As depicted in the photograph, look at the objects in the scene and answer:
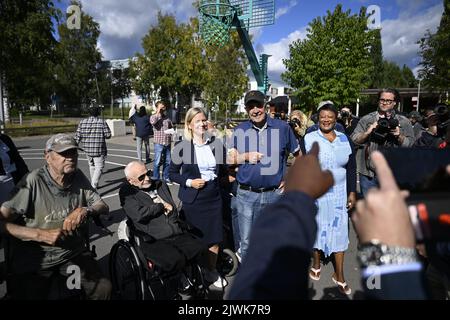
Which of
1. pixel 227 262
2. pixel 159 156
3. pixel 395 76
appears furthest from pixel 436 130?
pixel 395 76

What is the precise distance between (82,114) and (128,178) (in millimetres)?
51458

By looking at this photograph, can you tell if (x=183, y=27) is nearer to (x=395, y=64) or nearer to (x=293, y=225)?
(x=293, y=225)

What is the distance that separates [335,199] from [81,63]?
50.7 m

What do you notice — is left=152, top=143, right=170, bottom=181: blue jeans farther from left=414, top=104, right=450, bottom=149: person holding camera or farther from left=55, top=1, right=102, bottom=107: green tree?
left=55, top=1, right=102, bottom=107: green tree

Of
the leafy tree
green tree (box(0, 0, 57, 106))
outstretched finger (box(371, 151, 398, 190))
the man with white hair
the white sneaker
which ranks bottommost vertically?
the white sneaker

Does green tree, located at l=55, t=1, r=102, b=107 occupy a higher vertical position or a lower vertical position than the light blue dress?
higher

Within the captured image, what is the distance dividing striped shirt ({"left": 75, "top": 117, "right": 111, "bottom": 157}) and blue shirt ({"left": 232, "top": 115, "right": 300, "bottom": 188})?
4321mm

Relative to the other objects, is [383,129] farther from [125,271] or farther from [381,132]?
[125,271]

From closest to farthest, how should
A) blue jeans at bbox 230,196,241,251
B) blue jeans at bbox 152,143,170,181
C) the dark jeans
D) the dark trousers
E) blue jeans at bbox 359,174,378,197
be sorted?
the dark jeans → the dark trousers → blue jeans at bbox 359,174,378,197 → blue jeans at bbox 230,196,241,251 → blue jeans at bbox 152,143,170,181

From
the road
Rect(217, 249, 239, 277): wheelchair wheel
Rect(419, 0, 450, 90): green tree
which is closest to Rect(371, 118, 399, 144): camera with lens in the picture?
the road

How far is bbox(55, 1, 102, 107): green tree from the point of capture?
4459cm

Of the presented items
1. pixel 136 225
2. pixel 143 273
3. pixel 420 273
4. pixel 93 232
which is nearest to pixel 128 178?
pixel 136 225

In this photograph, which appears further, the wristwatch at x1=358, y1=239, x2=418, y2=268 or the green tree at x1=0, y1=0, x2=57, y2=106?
the green tree at x1=0, y1=0, x2=57, y2=106

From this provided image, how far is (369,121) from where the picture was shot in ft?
13.2
